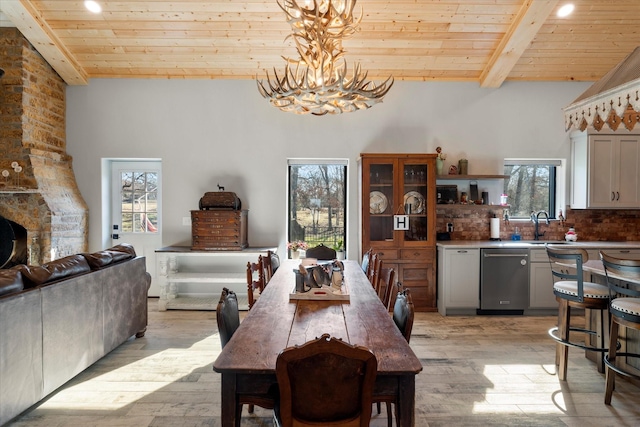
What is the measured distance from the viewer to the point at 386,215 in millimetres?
5113

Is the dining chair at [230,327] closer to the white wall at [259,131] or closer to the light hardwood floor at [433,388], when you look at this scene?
the light hardwood floor at [433,388]

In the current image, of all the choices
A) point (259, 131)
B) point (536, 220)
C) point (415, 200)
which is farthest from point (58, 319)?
point (536, 220)

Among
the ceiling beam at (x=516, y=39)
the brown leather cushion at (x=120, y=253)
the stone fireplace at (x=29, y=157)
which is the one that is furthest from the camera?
the stone fireplace at (x=29, y=157)

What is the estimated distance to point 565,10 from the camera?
14.4 feet

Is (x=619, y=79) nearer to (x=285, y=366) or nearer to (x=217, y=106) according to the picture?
(x=285, y=366)

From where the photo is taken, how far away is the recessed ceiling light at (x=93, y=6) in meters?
4.36

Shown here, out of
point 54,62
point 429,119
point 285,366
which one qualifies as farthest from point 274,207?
point 285,366

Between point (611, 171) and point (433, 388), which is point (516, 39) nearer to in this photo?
point (611, 171)

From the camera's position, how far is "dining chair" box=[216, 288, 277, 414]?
5.76 feet

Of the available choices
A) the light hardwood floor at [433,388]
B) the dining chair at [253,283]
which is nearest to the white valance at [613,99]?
the light hardwood floor at [433,388]

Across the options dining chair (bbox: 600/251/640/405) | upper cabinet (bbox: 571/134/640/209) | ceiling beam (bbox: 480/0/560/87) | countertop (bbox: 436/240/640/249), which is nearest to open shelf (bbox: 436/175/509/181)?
countertop (bbox: 436/240/640/249)

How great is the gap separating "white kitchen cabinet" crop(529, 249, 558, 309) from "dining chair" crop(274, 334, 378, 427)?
4.12 metres

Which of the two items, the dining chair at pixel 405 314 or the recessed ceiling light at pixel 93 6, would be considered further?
the recessed ceiling light at pixel 93 6

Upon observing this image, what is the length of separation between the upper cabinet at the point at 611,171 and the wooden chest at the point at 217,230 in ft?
15.1
